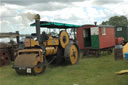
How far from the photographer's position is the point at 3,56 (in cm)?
967

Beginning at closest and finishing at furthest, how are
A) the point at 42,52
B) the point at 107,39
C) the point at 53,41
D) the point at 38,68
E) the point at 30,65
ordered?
the point at 30,65 < the point at 38,68 < the point at 42,52 < the point at 53,41 < the point at 107,39

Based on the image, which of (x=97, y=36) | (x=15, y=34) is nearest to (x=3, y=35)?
(x=15, y=34)

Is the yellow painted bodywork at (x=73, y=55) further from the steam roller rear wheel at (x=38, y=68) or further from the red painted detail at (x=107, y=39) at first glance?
the red painted detail at (x=107, y=39)

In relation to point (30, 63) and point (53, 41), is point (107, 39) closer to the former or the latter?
point (53, 41)

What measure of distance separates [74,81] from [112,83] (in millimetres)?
1221

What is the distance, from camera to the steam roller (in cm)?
643

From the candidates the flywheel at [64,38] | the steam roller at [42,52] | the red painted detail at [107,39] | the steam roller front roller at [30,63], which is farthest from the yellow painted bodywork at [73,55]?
the red painted detail at [107,39]

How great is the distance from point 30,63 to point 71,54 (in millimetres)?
2793

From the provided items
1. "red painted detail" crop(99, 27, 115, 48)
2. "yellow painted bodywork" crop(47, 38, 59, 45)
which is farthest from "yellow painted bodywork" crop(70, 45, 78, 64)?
"red painted detail" crop(99, 27, 115, 48)

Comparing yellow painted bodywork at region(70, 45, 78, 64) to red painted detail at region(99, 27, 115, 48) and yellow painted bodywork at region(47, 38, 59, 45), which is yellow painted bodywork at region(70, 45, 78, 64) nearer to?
yellow painted bodywork at region(47, 38, 59, 45)

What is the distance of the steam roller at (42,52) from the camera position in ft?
21.1

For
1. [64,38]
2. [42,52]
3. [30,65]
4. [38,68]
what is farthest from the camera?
[64,38]

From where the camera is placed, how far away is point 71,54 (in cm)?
857

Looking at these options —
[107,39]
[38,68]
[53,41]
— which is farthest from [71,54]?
[107,39]
